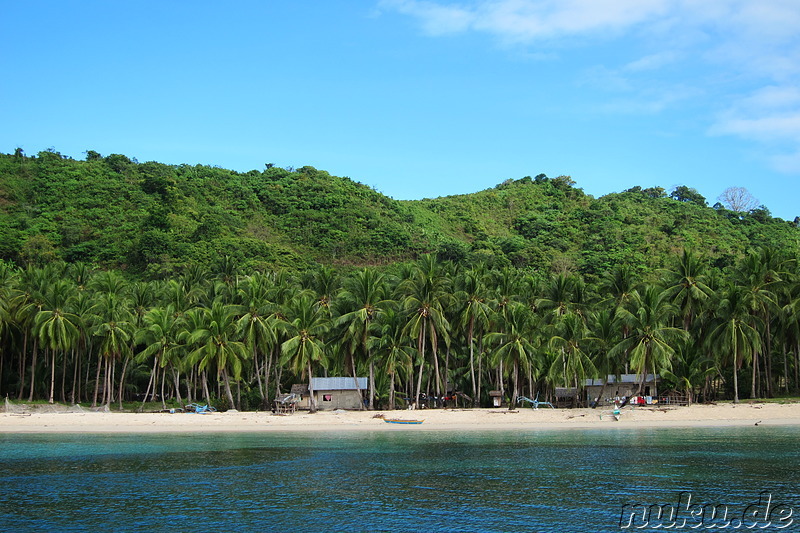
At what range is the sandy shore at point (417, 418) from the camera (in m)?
48.1

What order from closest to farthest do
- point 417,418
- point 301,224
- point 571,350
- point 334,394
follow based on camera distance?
point 417,418 < point 571,350 < point 334,394 < point 301,224

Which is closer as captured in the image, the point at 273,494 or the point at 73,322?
the point at 273,494

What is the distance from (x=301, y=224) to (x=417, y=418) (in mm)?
67221

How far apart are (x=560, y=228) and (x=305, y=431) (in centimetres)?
8621

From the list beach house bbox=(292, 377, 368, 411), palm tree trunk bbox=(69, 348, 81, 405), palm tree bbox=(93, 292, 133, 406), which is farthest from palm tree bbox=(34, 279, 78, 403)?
beach house bbox=(292, 377, 368, 411)

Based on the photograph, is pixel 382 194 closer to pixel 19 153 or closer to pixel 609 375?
pixel 19 153

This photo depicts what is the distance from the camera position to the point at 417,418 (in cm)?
5244

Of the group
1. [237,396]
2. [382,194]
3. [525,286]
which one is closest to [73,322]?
[237,396]

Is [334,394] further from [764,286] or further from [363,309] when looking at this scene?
[764,286]

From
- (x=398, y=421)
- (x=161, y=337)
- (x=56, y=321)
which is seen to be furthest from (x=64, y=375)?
(x=398, y=421)

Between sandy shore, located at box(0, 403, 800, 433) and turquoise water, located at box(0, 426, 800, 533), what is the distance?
6850mm

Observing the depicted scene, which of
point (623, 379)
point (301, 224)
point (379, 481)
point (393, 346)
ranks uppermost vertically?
point (301, 224)

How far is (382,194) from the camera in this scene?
133 m

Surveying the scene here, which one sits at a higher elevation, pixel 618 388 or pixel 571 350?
pixel 571 350
